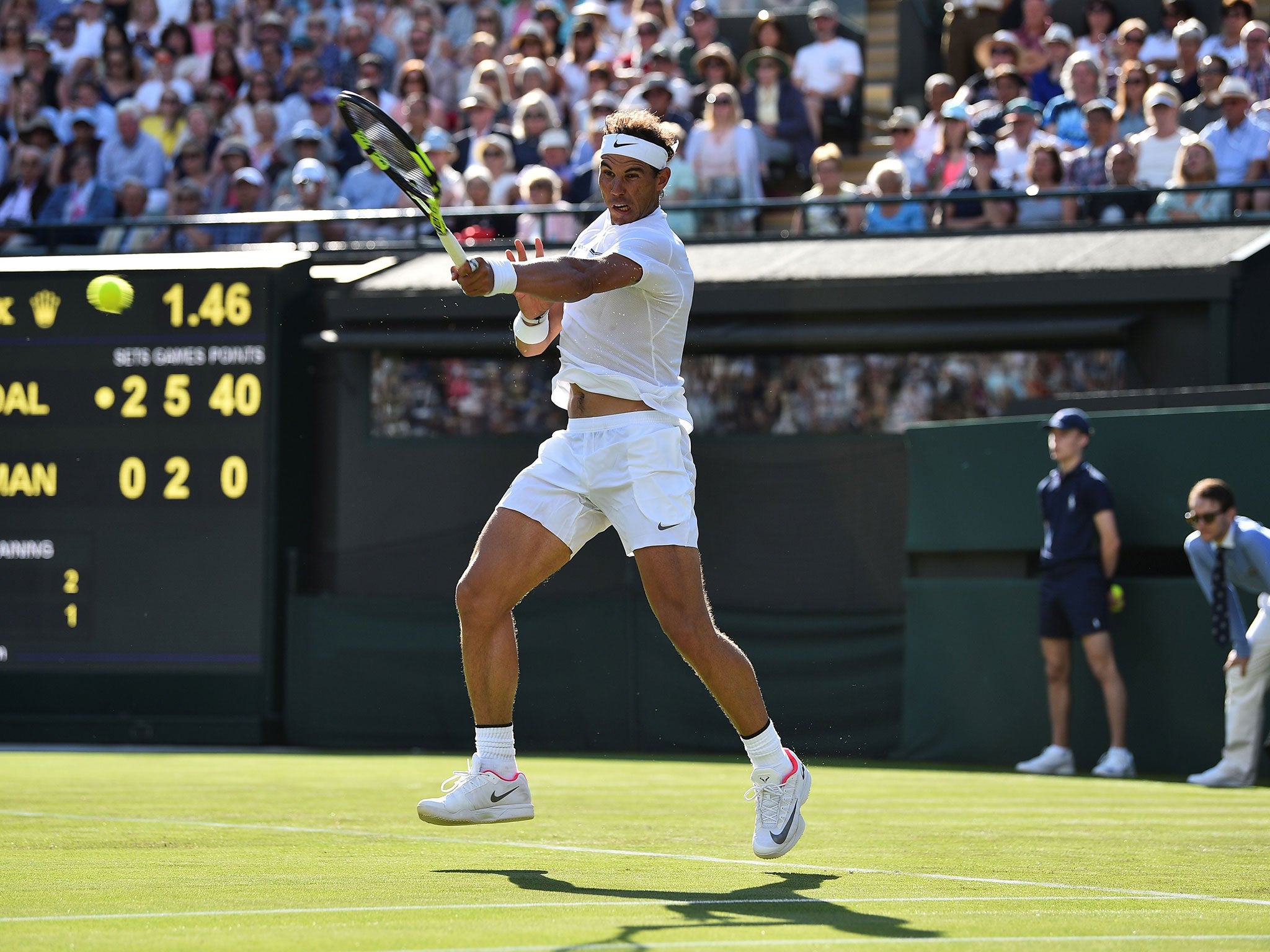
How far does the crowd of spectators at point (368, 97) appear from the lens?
49.3 ft

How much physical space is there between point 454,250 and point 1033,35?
11.7 metres

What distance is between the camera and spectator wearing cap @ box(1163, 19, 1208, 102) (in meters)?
14.2

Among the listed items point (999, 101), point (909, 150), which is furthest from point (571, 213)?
point (999, 101)

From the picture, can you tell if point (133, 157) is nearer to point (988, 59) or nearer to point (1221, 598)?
point (988, 59)

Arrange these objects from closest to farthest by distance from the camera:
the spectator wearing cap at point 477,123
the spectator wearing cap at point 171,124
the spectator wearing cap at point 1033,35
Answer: the spectator wearing cap at point 1033,35 → the spectator wearing cap at point 477,123 → the spectator wearing cap at point 171,124

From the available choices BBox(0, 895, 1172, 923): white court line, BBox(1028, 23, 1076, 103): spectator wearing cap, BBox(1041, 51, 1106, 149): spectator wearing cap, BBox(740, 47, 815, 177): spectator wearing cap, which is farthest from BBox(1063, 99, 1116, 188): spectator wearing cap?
BBox(0, 895, 1172, 923): white court line

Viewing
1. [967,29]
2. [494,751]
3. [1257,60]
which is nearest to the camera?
[494,751]

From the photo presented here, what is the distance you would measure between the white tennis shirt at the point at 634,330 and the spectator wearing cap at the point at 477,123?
10038 mm

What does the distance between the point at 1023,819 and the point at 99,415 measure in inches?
329

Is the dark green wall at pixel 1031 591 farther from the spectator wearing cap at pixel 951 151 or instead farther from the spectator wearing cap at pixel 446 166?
the spectator wearing cap at pixel 446 166

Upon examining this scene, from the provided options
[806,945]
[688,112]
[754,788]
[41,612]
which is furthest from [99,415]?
[806,945]

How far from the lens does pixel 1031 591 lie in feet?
39.1

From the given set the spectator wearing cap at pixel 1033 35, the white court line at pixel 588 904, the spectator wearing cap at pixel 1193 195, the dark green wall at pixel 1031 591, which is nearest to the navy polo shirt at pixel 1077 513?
the dark green wall at pixel 1031 591

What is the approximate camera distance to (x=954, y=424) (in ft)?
40.1
